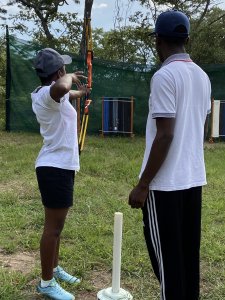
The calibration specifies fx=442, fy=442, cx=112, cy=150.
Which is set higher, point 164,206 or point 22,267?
point 164,206

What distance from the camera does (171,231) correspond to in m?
2.08

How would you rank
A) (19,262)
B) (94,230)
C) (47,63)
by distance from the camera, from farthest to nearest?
(94,230) → (19,262) → (47,63)

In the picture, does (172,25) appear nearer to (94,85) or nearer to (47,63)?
(47,63)

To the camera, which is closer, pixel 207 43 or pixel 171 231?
pixel 171 231

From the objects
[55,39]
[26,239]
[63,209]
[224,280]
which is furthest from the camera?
[55,39]

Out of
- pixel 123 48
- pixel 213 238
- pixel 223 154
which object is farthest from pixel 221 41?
pixel 213 238

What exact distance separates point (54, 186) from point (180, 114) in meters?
0.92

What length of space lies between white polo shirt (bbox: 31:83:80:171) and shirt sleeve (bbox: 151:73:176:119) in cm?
75

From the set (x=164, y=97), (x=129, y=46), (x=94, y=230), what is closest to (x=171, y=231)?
(x=164, y=97)

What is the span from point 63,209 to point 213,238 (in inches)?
65.4

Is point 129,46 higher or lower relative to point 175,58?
higher

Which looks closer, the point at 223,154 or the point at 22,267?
the point at 22,267

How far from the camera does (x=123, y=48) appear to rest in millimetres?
15758

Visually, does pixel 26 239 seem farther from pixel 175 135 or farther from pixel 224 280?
pixel 175 135
